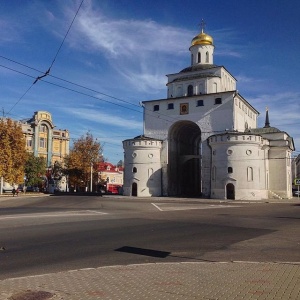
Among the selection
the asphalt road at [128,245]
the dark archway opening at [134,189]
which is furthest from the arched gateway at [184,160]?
the asphalt road at [128,245]

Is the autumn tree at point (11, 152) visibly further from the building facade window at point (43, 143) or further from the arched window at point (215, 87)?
the arched window at point (215, 87)

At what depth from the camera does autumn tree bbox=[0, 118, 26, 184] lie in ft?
152

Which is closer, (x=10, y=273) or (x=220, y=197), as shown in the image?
(x=10, y=273)

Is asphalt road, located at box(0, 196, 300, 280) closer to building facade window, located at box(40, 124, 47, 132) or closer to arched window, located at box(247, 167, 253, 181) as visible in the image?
arched window, located at box(247, 167, 253, 181)

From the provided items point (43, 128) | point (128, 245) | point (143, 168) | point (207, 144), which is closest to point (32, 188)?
point (43, 128)

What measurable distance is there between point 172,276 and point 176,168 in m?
48.9

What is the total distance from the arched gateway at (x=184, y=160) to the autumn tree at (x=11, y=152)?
795 inches

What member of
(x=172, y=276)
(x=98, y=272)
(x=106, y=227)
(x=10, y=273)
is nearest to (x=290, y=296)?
(x=172, y=276)

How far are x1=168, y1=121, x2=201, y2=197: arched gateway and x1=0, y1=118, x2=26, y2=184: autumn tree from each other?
20185mm

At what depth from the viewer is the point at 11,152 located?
4719 centimetres

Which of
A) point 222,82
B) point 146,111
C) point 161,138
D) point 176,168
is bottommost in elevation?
point 176,168

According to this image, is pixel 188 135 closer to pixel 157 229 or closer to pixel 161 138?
pixel 161 138

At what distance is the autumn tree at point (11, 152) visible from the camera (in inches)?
1825

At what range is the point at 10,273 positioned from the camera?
7.07m
